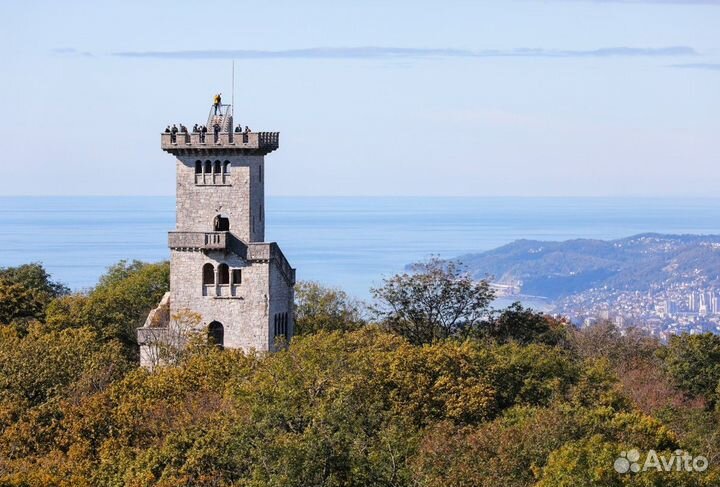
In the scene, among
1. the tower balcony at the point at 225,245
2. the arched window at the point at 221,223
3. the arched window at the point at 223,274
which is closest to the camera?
the tower balcony at the point at 225,245

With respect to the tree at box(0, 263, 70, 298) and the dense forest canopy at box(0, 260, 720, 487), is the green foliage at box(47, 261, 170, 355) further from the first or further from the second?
the tree at box(0, 263, 70, 298)

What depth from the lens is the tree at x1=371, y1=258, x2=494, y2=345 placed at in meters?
70.2

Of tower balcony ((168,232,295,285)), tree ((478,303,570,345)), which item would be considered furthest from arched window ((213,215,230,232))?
tree ((478,303,570,345))

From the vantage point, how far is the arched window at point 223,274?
64.2m

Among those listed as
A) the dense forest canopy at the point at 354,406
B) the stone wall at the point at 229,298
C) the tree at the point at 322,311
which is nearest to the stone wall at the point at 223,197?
the stone wall at the point at 229,298

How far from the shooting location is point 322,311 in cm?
7838

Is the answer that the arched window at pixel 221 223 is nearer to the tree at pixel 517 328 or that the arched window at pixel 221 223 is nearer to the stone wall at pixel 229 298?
the stone wall at pixel 229 298

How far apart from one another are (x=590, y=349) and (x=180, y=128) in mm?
23590

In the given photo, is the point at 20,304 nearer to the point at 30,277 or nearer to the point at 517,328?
the point at 30,277

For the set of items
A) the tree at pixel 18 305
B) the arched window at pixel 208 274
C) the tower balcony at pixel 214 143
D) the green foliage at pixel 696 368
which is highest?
the tower balcony at pixel 214 143

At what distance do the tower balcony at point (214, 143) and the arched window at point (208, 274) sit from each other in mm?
4606

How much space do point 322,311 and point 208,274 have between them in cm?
1466

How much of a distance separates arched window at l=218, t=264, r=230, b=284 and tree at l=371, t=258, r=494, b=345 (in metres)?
8.61

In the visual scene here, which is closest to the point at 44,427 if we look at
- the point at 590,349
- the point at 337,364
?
the point at 337,364
